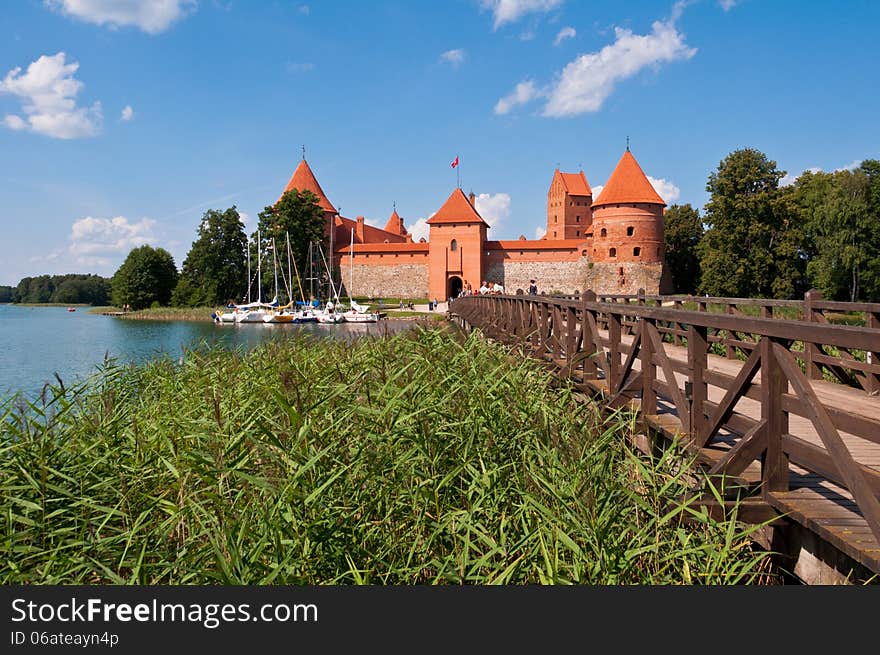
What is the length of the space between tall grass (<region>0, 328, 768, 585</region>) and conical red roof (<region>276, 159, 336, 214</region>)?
2114 inches

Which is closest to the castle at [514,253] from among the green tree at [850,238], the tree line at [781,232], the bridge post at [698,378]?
the tree line at [781,232]

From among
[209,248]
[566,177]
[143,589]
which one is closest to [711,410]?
[143,589]

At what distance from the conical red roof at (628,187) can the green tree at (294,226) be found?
21.4 metres

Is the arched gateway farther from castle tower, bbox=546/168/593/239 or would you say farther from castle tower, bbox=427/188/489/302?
castle tower, bbox=546/168/593/239

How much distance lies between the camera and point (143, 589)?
2406 millimetres

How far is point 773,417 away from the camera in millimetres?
2766

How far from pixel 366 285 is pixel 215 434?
50.3 meters

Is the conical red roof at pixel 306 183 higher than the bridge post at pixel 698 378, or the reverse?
the conical red roof at pixel 306 183

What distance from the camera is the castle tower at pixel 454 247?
49.8m

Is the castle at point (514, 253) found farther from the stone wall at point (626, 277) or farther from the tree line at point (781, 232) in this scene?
the tree line at point (781, 232)

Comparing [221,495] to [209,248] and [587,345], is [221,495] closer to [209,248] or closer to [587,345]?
[587,345]

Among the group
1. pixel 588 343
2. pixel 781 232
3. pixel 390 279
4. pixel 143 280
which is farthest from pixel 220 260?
pixel 588 343

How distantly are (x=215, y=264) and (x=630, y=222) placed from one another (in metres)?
33.5

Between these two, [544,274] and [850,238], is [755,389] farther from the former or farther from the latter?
[544,274]
